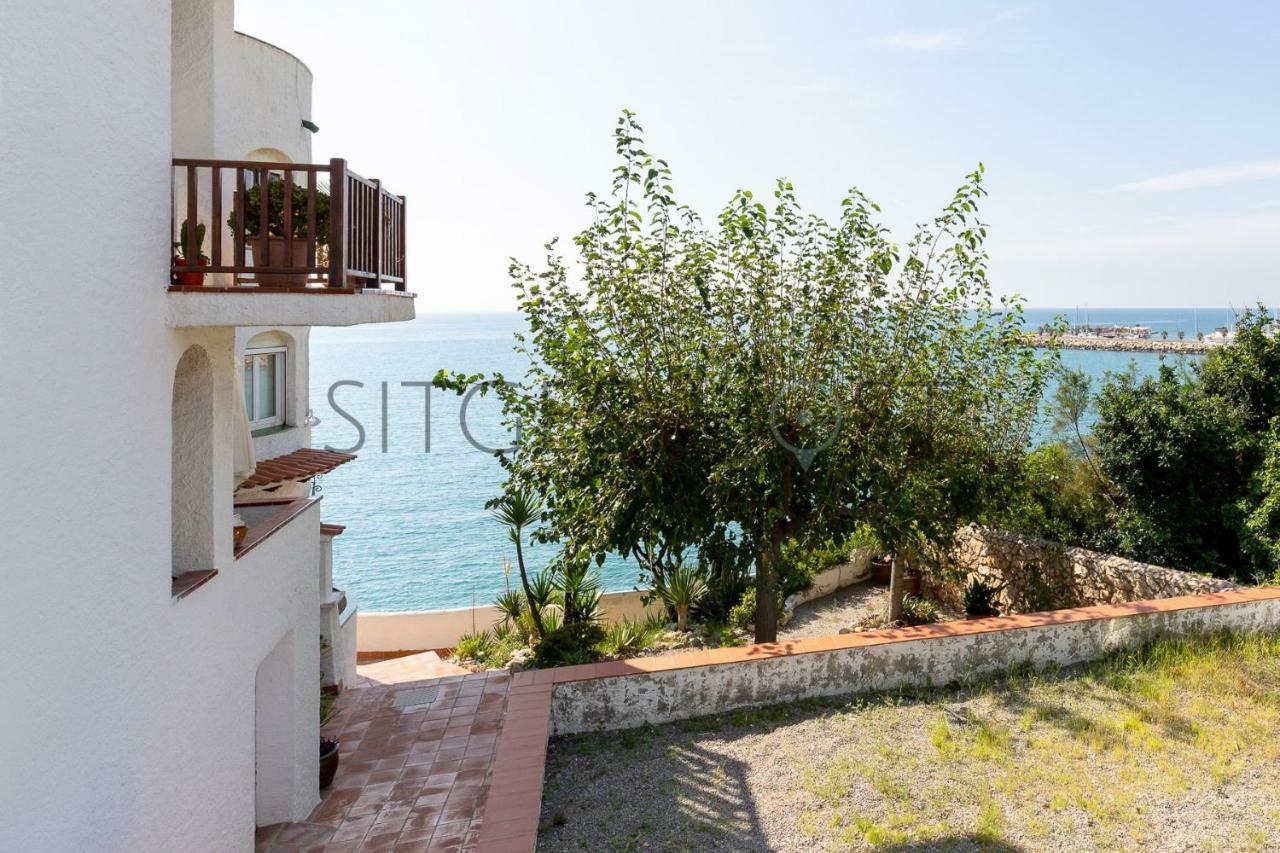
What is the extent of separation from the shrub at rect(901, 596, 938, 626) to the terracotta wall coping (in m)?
5.36

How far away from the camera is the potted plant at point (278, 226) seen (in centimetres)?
502

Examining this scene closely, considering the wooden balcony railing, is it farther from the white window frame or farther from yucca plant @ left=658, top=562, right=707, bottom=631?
yucca plant @ left=658, top=562, right=707, bottom=631

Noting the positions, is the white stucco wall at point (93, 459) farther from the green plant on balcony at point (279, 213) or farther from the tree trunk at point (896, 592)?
the tree trunk at point (896, 592)

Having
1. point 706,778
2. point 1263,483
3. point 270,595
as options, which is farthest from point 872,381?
point 1263,483

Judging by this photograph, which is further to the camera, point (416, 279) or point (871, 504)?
point (871, 504)

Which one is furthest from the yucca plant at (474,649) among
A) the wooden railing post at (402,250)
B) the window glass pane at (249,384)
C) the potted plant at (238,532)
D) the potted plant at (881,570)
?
the wooden railing post at (402,250)

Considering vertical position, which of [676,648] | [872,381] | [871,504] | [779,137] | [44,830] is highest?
[779,137]

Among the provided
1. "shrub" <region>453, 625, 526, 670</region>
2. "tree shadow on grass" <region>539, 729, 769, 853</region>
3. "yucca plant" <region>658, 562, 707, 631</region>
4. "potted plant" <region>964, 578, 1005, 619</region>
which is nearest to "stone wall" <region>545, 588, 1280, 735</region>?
"tree shadow on grass" <region>539, 729, 769, 853</region>

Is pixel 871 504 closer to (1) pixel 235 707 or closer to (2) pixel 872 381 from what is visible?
(2) pixel 872 381

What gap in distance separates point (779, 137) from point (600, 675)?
13732 millimetres

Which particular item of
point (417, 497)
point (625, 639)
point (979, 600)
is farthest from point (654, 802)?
point (417, 497)

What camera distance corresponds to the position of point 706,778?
6207 millimetres

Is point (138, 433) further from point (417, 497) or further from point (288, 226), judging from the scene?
point (417, 497)

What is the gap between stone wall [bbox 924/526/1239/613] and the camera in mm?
11656
